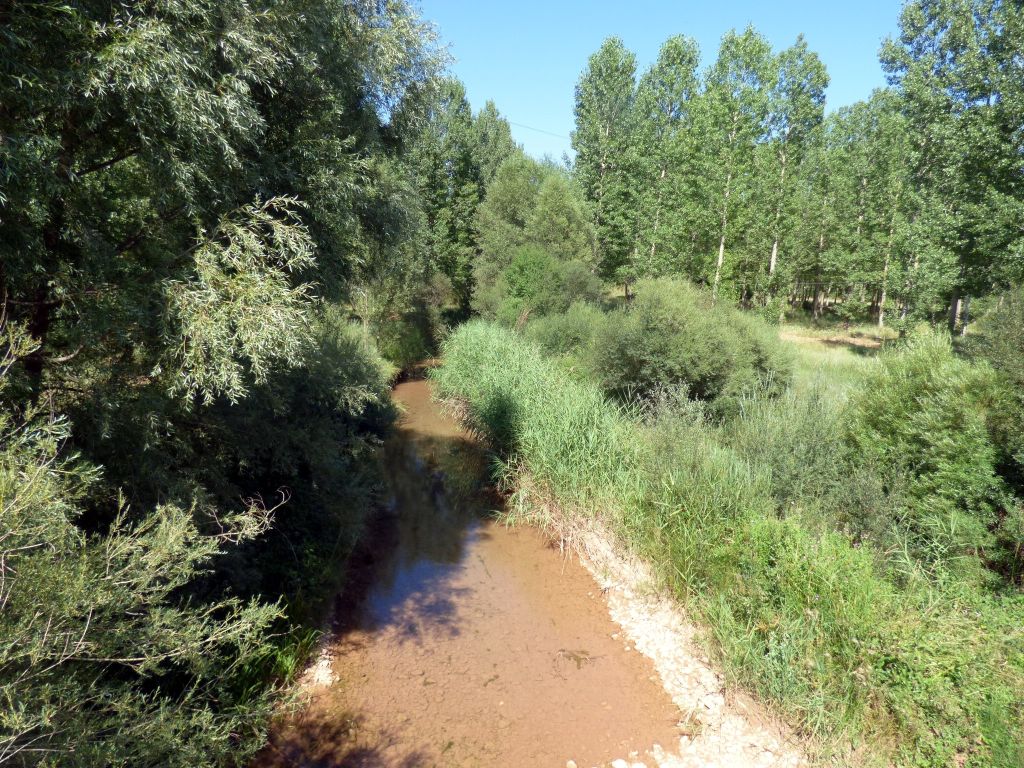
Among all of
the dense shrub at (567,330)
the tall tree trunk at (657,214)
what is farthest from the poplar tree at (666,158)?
the dense shrub at (567,330)

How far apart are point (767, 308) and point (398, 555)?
21.3 metres

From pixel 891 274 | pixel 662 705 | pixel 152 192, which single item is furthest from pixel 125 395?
pixel 891 274

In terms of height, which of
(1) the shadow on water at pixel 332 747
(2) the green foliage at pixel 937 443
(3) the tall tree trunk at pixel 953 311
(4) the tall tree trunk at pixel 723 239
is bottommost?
(1) the shadow on water at pixel 332 747

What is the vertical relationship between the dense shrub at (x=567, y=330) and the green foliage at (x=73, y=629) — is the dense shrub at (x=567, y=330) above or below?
above

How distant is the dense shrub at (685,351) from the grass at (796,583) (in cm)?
177

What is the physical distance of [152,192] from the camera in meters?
4.72

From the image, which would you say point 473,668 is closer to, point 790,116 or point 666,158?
point 666,158

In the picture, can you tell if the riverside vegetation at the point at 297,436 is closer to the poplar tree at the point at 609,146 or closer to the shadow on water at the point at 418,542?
the shadow on water at the point at 418,542

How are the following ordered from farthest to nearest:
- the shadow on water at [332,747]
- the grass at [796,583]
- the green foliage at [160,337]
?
the shadow on water at [332,747]
the grass at [796,583]
the green foliage at [160,337]

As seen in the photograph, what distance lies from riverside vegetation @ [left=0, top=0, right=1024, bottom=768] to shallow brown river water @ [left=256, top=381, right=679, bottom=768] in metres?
0.64

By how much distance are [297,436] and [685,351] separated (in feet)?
24.9

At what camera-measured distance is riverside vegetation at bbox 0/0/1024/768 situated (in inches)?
132

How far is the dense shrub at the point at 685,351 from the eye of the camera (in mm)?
11023

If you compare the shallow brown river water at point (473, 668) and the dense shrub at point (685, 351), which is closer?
the shallow brown river water at point (473, 668)
